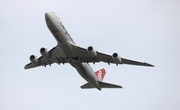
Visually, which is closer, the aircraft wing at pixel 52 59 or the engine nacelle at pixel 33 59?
the aircraft wing at pixel 52 59

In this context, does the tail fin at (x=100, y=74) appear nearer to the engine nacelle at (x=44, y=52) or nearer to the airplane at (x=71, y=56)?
the airplane at (x=71, y=56)

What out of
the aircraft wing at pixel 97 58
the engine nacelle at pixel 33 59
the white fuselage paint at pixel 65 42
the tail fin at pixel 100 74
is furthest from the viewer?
the tail fin at pixel 100 74

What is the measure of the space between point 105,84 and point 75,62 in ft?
22.9

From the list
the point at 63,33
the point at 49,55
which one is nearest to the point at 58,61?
the point at 49,55

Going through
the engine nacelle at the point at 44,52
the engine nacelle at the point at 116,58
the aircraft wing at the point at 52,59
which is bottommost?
the engine nacelle at the point at 116,58

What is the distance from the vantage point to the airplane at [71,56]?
147 ft

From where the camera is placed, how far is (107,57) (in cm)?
4794

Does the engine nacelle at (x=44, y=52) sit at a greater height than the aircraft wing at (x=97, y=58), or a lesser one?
greater

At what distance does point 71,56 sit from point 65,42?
3354 mm

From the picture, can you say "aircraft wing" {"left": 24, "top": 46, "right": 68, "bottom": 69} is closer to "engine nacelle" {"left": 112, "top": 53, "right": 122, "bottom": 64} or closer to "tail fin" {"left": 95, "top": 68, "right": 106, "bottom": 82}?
"engine nacelle" {"left": 112, "top": 53, "right": 122, "bottom": 64}

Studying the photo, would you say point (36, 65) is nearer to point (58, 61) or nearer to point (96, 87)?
point (58, 61)

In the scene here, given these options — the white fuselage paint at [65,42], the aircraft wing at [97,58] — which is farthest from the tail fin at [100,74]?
the aircraft wing at [97,58]

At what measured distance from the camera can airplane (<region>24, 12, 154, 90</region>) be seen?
44844 mm

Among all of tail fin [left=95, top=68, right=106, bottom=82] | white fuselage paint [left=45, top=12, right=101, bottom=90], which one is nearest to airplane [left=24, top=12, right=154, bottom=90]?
white fuselage paint [left=45, top=12, right=101, bottom=90]
